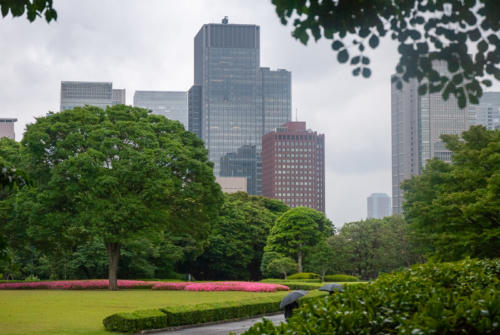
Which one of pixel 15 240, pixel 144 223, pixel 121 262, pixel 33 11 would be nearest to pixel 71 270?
pixel 121 262

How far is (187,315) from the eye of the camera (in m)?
18.2

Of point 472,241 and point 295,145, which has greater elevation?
point 295,145

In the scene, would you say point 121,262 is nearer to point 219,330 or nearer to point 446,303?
point 219,330

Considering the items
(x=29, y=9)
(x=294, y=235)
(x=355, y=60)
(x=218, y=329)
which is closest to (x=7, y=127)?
(x=294, y=235)

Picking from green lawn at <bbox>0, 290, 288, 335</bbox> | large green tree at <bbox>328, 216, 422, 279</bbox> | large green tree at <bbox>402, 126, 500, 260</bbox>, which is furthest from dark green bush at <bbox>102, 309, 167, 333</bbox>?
large green tree at <bbox>328, 216, 422, 279</bbox>

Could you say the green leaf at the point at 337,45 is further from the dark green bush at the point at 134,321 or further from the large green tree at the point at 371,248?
the large green tree at the point at 371,248

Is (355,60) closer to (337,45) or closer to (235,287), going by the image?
(337,45)

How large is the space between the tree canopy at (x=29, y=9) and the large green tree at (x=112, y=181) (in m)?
26.1

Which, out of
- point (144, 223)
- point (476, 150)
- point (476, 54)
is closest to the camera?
point (476, 54)

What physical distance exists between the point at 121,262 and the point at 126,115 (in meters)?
14.7

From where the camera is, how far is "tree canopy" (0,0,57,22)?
6.29 m

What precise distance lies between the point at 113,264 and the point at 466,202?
21604mm

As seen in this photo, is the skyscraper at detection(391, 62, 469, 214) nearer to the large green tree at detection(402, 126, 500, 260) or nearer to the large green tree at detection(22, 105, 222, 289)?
the large green tree at detection(402, 126, 500, 260)

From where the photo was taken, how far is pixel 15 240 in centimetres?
3697
